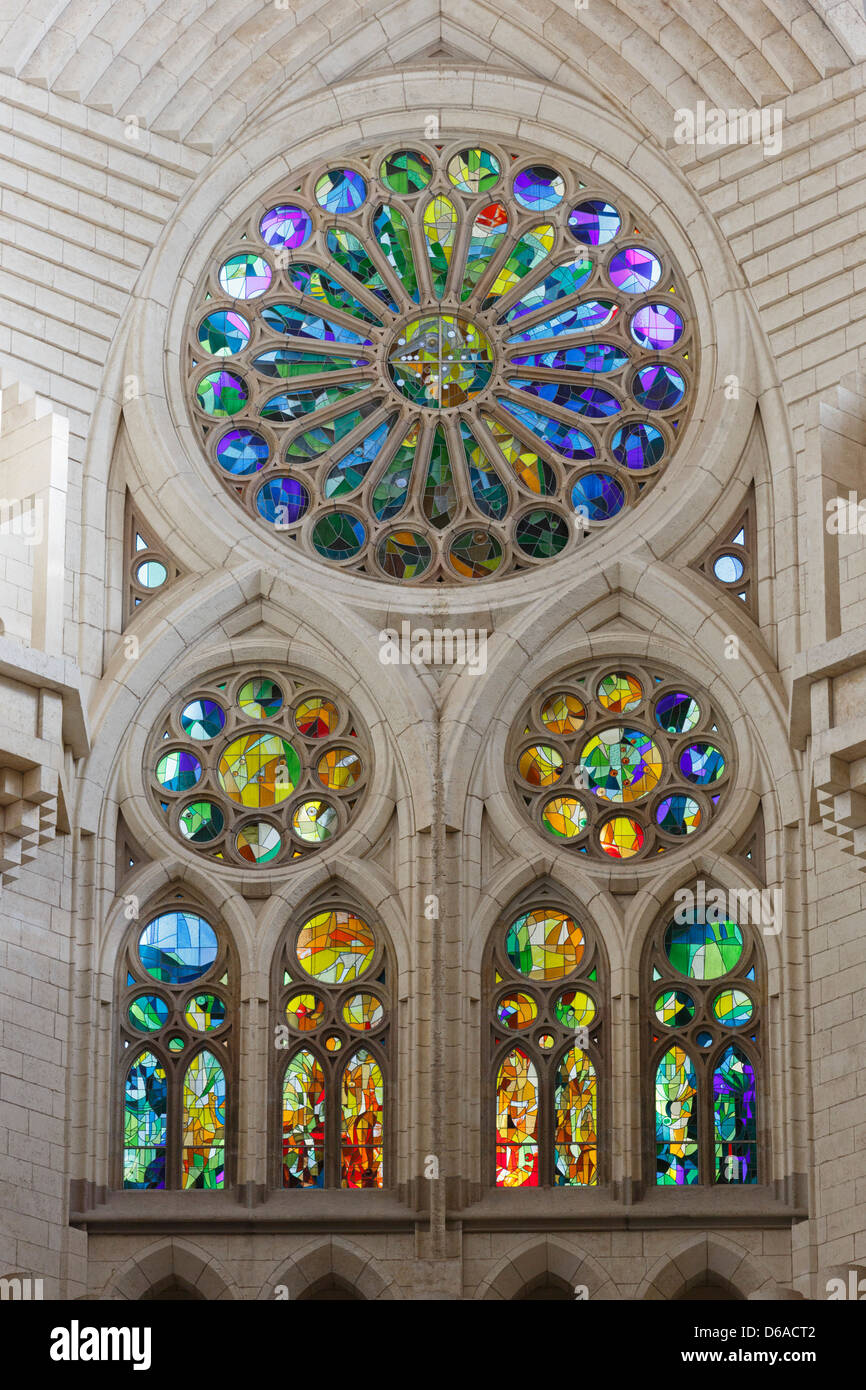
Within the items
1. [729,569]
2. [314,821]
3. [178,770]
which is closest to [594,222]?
[729,569]

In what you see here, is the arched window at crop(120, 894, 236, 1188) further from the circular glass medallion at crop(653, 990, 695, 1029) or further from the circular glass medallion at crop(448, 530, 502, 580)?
the circular glass medallion at crop(448, 530, 502, 580)

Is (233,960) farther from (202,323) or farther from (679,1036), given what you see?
(202,323)

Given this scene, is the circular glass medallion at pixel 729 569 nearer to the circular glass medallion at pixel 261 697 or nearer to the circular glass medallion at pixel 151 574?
the circular glass medallion at pixel 261 697

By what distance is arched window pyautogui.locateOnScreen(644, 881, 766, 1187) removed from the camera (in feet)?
62.1

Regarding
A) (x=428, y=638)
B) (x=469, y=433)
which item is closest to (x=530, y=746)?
(x=428, y=638)

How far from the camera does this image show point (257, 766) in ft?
65.7

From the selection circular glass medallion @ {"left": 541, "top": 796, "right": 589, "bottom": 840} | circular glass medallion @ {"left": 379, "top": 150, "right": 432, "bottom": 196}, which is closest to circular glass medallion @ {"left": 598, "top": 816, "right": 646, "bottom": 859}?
circular glass medallion @ {"left": 541, "top": 796, "right": 589, "bottom": 840}

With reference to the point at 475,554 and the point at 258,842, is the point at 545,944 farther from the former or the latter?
the point at 475,554

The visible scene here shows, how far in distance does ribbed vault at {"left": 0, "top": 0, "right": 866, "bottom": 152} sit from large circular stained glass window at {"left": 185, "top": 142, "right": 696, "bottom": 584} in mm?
666

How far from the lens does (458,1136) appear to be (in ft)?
62.1

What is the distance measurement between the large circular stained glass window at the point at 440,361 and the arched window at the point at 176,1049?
263 cm

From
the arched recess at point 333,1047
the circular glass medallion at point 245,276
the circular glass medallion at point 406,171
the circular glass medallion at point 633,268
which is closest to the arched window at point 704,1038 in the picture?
the arched recess at point 333,1047

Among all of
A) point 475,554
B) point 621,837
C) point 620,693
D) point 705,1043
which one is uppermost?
point 475,554

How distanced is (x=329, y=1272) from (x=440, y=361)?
5.93 meters
